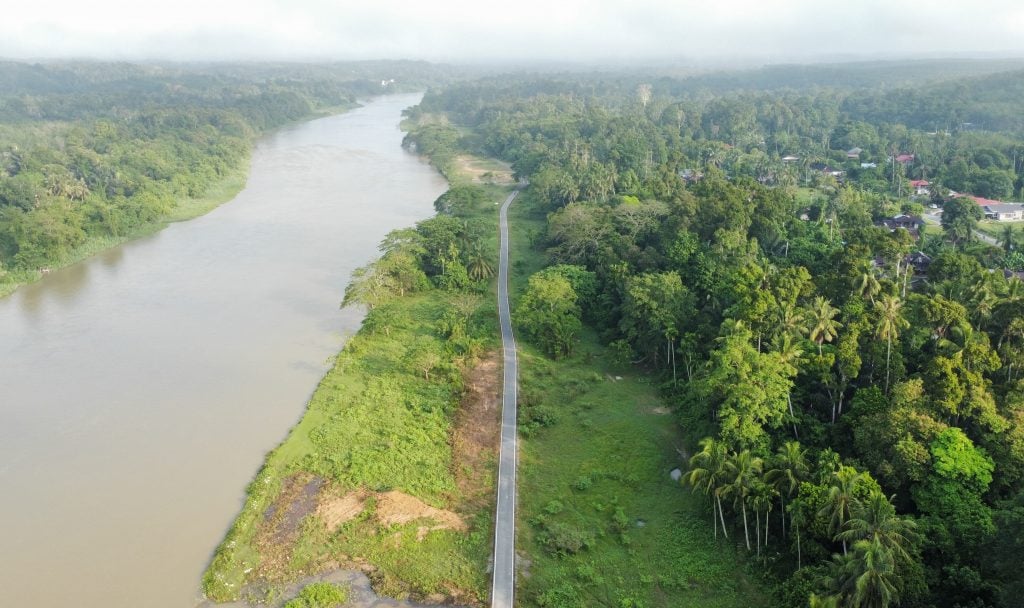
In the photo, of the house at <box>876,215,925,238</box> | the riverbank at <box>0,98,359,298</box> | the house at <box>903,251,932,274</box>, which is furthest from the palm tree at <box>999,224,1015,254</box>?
the riverbank at <box>0,98,359,298</box>

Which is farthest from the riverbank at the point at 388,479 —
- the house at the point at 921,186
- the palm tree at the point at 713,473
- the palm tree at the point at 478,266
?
the house at the point at 921,186

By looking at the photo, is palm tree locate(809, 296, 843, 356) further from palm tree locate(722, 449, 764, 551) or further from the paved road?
the paved road

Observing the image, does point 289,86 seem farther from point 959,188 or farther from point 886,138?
point 959,188

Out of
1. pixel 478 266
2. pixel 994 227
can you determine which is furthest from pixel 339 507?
pixel 994 227

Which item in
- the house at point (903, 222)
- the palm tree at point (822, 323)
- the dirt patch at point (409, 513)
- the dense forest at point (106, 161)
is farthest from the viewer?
the dense forest at point (106, 161)

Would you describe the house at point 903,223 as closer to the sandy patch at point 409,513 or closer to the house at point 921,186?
the house at point 921,186

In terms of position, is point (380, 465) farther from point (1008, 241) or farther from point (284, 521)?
point (1008, 241)
